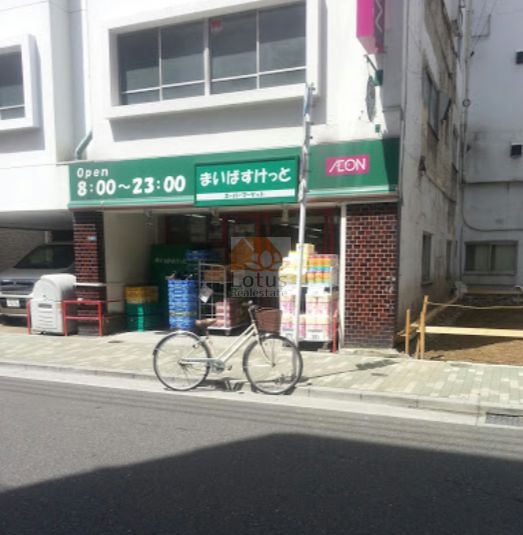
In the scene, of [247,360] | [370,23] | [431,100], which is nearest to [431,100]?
[431,100]

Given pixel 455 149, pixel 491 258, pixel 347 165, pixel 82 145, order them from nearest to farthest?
pixel 347 165
pixel 82 145
pixel 455 149
pixel 491 258

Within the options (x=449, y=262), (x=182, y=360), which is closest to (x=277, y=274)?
(x=182, y=360)

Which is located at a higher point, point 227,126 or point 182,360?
point 227,126

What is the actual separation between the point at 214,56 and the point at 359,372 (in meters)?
6.20

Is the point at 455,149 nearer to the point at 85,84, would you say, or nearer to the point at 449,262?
the point at 449,262

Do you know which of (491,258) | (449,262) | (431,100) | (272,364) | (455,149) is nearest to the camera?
(272,364)

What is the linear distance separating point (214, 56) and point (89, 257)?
4.62 m

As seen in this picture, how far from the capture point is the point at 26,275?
1189 centimetres

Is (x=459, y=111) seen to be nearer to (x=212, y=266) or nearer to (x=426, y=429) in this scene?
(x=212, y=266)

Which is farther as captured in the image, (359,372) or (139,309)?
(139,309)

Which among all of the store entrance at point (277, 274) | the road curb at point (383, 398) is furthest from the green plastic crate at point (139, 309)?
the road curb at point (383, 398)

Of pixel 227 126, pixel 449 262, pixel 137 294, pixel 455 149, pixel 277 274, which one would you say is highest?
pixel 455 149

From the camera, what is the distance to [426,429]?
515 cm

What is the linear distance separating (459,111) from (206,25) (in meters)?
12.6
